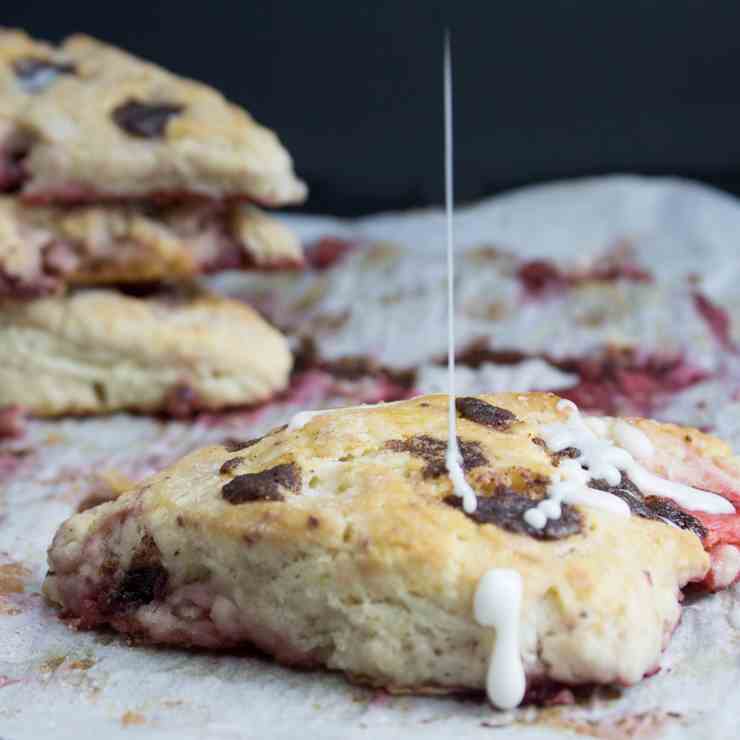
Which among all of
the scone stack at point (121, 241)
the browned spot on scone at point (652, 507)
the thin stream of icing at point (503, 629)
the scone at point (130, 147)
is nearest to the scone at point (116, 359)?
the scone stack at point (121, 241)

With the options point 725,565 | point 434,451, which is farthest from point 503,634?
point 725,565

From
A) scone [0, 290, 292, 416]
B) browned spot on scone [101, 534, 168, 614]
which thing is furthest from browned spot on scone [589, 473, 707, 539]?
scone [0, 290, 292, 416]

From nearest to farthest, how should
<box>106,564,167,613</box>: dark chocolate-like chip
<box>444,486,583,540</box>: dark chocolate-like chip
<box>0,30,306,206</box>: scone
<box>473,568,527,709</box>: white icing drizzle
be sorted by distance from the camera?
<box>473,568,527,709</box>: white icing drizzle
<box>444,486,583,540</box>: dark chocolate-like chip
<box>106,564,167,613</box>: dark chocolate-like chip
<box>0,30,306,206</box>: scone

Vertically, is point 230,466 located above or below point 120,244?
below

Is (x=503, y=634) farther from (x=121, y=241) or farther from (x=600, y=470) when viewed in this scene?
(x=121, y=241)

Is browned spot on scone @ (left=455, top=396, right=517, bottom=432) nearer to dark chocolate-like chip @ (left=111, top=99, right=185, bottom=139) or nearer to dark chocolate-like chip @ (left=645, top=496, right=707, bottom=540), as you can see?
dark chocolate-like chip @ (left=645, top=496, right=707, bottom=540)

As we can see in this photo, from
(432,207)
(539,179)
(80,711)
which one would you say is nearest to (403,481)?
(80,711)
